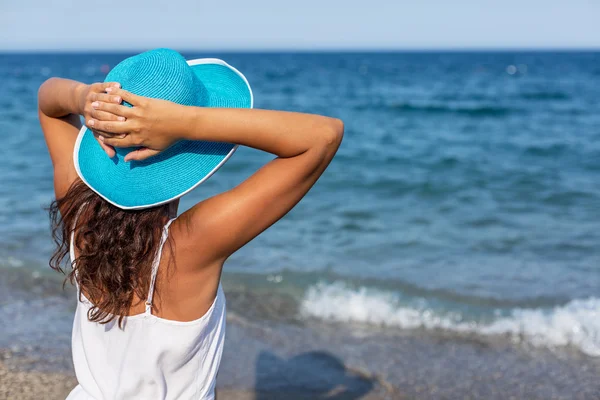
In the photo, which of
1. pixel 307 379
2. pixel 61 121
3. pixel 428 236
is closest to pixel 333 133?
pixel 61 121

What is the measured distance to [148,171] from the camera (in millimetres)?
1532

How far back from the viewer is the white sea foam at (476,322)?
16.4 feet

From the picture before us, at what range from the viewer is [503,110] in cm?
2019

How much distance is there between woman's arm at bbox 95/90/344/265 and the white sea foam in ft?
12.8

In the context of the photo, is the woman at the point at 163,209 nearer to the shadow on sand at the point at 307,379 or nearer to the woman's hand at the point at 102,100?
the woman's hand at the point at 102,100

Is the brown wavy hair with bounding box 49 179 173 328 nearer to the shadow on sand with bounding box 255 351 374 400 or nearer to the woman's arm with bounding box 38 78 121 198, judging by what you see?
the woman's arm with bounding box 38 78 121 198

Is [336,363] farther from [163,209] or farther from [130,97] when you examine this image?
[130,97]

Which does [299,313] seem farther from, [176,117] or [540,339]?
[176,117]

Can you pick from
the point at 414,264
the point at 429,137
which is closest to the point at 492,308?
the point at 414,264

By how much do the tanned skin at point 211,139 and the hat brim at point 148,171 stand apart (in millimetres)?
55

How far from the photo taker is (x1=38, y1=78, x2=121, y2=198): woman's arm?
6.17 ft

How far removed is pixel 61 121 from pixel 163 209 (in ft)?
2.20

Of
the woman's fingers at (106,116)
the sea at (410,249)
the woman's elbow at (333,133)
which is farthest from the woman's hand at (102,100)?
the sea at (410,249)

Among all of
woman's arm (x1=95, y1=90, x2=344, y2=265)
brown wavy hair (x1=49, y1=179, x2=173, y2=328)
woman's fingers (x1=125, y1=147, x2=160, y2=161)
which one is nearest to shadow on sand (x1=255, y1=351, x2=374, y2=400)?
brown wavy hair (x1=49, y1=179, x2=173, y2=328)
